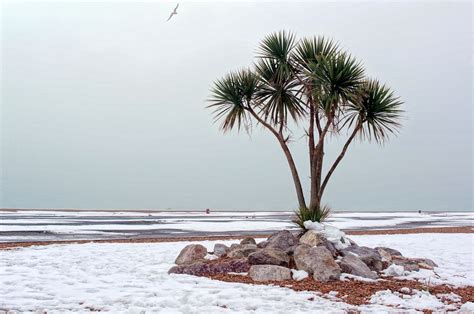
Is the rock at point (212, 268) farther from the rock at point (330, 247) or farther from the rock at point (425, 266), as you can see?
the rock at point (425, 266)

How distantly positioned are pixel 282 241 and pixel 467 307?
4.74m

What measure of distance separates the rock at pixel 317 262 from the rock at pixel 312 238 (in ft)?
2.45

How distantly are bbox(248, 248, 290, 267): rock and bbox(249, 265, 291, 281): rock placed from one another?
0.49 meters

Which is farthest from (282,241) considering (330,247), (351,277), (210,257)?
(351,277)

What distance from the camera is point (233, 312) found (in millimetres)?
6555

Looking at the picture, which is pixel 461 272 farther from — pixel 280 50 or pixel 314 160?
pixel 280 50

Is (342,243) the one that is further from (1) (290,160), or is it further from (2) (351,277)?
(1) (290,160)

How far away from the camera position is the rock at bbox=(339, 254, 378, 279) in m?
9.44

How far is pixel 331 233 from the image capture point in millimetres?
11289

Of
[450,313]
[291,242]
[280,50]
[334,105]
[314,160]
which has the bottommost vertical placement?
[450,313]

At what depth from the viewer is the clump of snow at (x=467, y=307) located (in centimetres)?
698

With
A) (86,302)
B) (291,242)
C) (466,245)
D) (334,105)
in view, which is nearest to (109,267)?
(86,302)

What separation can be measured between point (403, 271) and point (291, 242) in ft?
8.86

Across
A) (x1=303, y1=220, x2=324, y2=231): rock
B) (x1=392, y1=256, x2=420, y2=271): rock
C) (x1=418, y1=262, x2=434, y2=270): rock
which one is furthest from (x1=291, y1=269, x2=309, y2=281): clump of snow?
(x1=418, y1=262, x2=434, y2=270): rock
